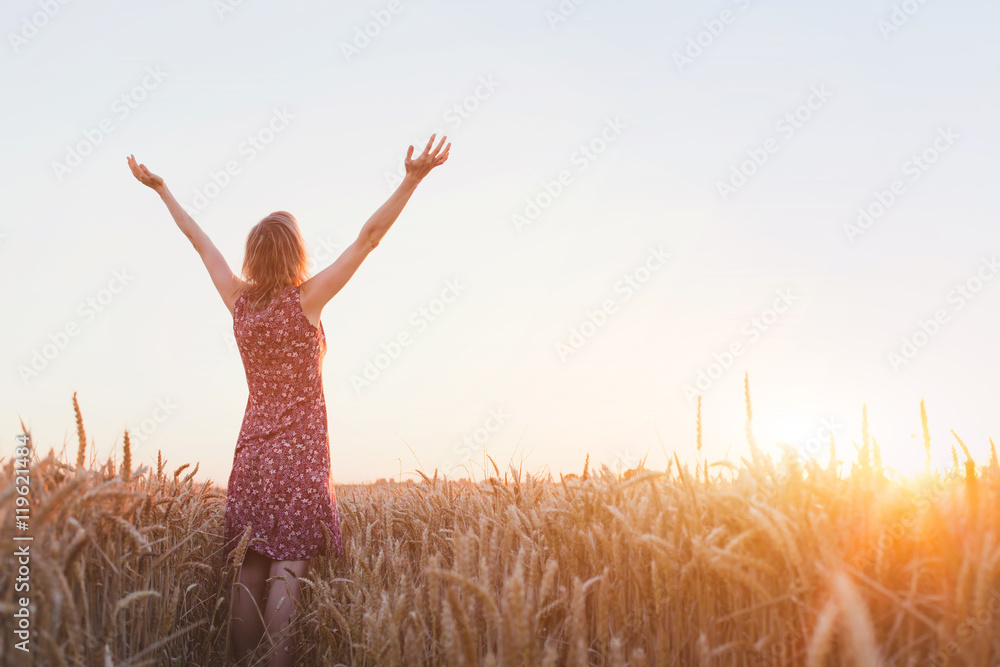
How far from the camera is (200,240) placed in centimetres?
398

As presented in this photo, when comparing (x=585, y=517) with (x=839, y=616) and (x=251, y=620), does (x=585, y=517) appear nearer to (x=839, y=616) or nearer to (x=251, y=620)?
(x=839, y=616)

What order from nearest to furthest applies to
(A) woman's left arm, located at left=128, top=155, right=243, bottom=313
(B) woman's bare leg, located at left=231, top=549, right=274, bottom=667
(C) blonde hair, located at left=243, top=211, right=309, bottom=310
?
(B) woman's bare leg, located at left=231, top=549, right=274, bottom=667
(C) blonde hair, located at left=243, top=211, right=309, bottom=310
(A) woman's left arm, located at left=128, top=155, right=243, bottom=313

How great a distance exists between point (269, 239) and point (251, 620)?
2116 millimetres

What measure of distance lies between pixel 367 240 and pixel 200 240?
1291 millimetres

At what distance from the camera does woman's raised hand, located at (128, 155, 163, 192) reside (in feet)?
13.6

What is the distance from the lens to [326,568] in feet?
12.4

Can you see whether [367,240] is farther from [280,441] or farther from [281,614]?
[281,614]

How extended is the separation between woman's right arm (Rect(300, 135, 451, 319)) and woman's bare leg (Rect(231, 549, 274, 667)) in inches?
56.8

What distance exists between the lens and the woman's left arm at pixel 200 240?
384cm

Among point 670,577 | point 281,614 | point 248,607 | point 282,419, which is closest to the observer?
point 670,577

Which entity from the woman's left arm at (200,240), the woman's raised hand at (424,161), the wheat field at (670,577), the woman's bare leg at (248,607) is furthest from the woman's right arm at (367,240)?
the woman's bare leg at (248,607)

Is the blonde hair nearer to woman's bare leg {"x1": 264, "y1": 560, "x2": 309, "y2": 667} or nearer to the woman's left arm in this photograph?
the woman's left arm

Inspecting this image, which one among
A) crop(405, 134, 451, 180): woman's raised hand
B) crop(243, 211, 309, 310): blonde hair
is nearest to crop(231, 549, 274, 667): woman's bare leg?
crop(243, 211, 309, 310): blonde hair

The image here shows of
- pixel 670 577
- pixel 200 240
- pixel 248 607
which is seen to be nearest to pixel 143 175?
pixel 200 240
